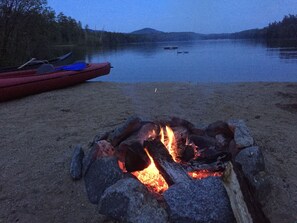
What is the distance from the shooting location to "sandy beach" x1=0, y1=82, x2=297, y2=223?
10.3 ft

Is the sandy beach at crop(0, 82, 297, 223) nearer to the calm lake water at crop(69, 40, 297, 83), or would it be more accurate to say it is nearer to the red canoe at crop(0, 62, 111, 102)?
the red canoe at crop(0, 62, 111, 102)

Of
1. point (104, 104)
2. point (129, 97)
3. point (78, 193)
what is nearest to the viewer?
point (78, 193)

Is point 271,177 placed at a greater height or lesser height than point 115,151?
lesser

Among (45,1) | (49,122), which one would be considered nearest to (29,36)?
(45,1)

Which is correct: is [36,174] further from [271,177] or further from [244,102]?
[244,102]

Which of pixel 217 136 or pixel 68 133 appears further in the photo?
pixel 68 133

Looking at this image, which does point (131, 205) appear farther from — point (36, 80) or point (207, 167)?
point (36, 80)

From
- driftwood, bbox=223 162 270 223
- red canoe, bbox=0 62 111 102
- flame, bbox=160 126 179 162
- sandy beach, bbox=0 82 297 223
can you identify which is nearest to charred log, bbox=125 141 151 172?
flame, bbox=160 126 179 162

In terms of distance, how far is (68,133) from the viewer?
500 centimetres

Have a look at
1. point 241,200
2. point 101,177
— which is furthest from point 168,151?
point 241,200

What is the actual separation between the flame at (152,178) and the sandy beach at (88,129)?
1.77 ft

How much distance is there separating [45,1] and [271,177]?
1574 centimetres

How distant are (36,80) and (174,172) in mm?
6813

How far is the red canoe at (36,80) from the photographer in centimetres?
808
